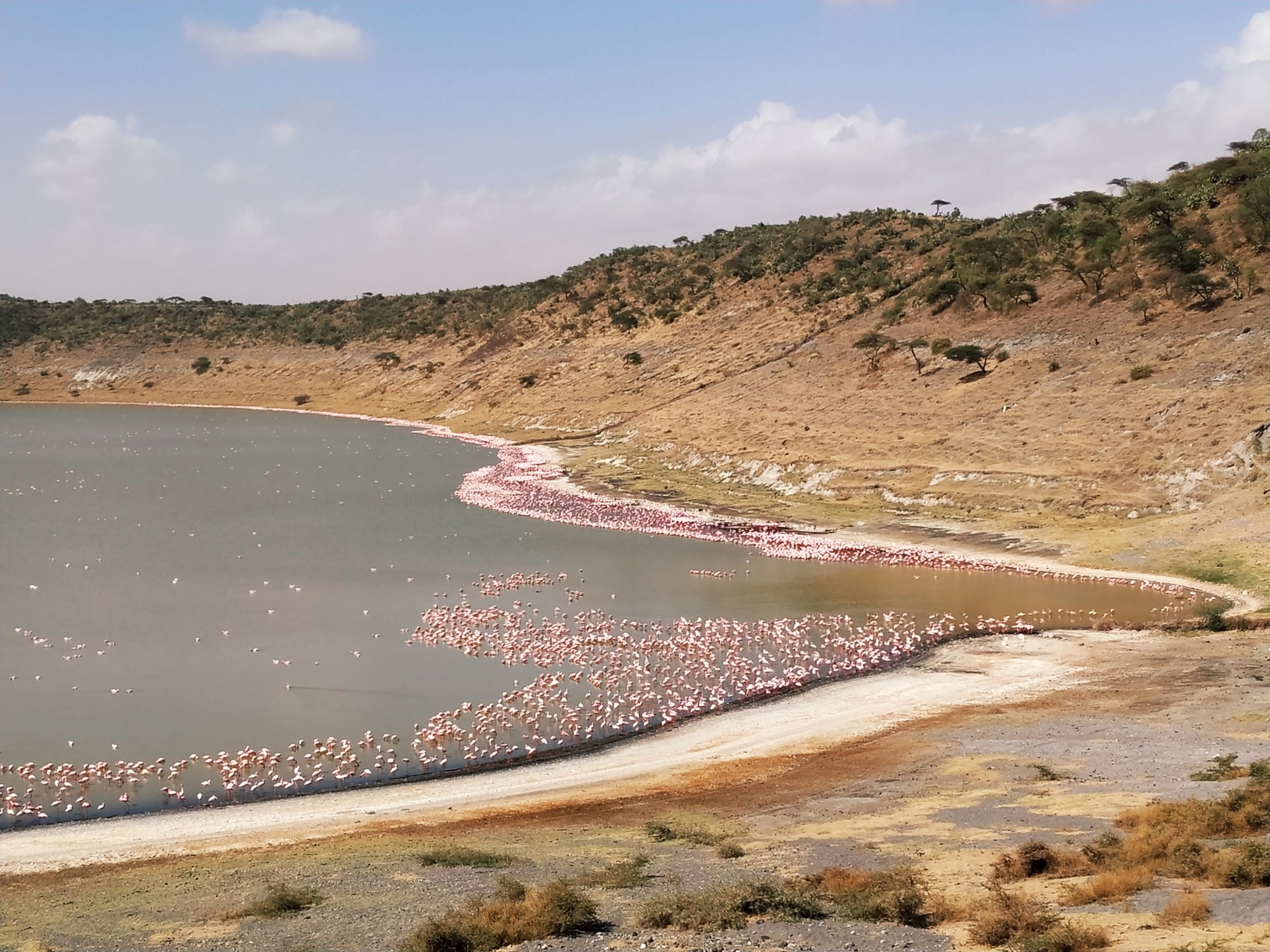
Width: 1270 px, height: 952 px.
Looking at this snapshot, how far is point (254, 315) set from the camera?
15275 centimetres

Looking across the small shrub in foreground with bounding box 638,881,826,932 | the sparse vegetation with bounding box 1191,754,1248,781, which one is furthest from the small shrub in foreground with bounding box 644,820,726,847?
the sparse vegetation with bounding box 1191,754,1248,781

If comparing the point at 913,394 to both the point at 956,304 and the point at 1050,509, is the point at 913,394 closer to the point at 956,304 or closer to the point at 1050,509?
the point at 956,304

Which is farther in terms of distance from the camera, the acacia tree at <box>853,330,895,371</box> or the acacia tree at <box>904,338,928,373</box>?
the acacia tree at <box>853,330,895,371</box>

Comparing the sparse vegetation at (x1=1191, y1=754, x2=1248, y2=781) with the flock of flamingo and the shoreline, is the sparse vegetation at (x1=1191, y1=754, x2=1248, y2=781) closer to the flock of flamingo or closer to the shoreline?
the flock of flamingo

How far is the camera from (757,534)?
42.2m

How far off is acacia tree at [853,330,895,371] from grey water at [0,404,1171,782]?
25.1 metres

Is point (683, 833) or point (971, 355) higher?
point (971, 355)

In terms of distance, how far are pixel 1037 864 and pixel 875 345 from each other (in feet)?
184

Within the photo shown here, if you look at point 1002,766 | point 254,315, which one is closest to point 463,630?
point 1002,766

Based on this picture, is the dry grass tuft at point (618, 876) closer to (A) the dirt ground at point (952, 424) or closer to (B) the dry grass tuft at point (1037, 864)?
(B) the dry grass tuft at point (1037, 864)

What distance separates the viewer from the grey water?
23078 mm

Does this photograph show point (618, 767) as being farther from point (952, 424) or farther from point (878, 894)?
point (952, 424)

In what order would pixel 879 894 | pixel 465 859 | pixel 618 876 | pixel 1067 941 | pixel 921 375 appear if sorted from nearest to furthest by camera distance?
pixel 1067 941 < pixel 879 894 < pixel 618 876 < pixel 465 859 < pixel 921 375

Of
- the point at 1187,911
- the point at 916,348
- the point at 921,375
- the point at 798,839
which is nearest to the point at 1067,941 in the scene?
the point at 1187,911
